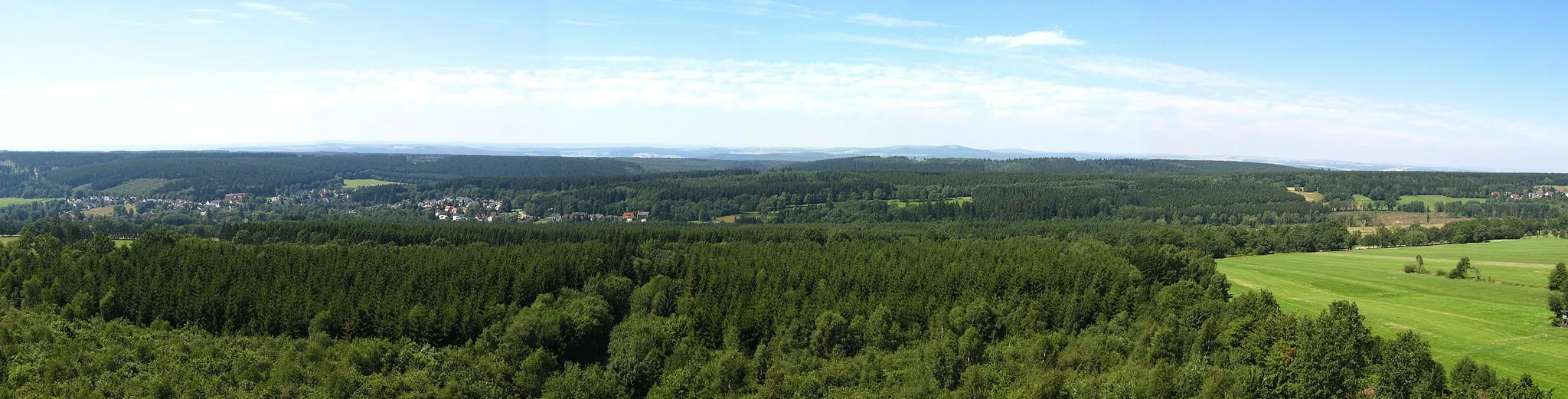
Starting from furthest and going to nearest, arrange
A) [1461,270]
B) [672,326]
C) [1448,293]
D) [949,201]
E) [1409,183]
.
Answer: [1409,183] → [949,201] → [1461,270] → [1448,293] → [672,326]

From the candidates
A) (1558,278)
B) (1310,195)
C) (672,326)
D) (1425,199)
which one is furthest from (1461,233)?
(672,326)

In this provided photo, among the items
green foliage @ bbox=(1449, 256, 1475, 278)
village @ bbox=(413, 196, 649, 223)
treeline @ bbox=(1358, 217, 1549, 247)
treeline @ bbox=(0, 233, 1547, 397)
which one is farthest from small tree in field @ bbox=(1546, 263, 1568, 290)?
village @ bbox=(413, 196, 649, 223)

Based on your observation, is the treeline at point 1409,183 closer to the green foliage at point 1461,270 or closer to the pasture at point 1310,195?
the pasture at point 1310,195

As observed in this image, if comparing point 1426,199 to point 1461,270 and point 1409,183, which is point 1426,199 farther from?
point 1461,270

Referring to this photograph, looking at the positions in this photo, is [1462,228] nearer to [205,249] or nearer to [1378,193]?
[1378,193]

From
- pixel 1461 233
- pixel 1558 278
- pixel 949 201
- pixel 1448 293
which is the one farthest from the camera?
pixel 949 201

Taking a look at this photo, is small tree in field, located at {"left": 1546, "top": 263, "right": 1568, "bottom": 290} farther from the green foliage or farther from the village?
the village
